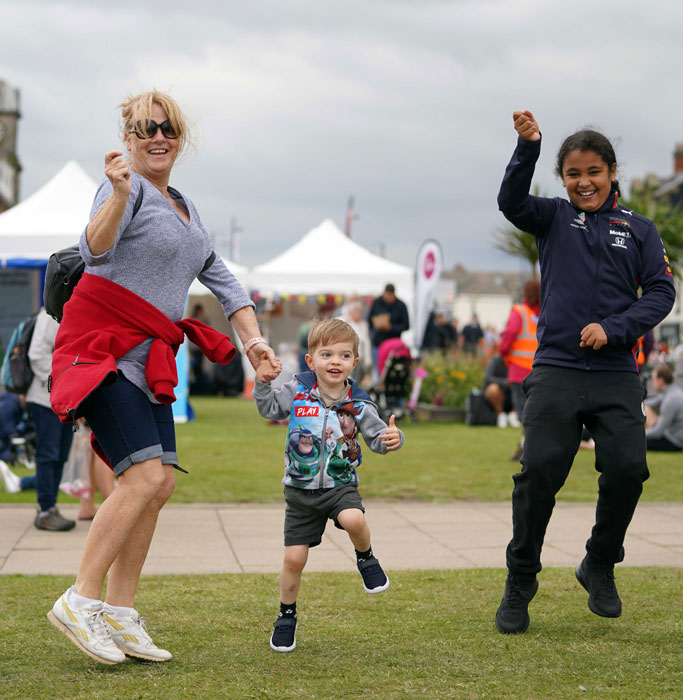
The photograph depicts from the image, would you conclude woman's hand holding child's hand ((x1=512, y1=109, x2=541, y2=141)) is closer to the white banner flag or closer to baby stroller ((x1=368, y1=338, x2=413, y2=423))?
baby stroller ((x1=368, y1=338, x2=413, y2=423))

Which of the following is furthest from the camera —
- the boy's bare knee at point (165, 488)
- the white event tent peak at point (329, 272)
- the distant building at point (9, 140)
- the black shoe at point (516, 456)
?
the distant building at point (9, 140)

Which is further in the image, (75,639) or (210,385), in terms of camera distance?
(210,385)

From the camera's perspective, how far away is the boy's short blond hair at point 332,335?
3984mm

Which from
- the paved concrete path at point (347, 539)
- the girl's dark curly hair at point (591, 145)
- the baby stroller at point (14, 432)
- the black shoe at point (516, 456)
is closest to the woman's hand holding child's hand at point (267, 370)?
the girl's dark curly hair at point (591, 145)

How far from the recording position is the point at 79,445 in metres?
8.06

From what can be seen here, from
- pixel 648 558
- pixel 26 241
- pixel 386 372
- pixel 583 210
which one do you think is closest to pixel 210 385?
pixel 386 372

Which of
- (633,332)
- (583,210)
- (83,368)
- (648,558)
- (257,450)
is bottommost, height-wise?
(257,450)

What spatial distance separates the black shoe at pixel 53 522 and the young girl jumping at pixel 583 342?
3688 mm

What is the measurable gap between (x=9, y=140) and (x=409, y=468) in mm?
66798

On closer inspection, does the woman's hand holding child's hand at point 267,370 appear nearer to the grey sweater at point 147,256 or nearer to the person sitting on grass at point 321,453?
the person sitting on grass at point 321,453

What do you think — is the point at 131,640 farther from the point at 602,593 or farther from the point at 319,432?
the point at 602,593

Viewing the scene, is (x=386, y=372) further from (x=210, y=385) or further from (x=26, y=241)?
(x=210, y=385)

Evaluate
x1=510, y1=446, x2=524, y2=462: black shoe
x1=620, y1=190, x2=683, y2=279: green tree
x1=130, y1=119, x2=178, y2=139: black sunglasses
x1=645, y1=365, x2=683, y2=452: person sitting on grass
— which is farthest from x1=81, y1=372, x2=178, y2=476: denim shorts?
x1=620, y1=190, x2=683, y2=279: green tree

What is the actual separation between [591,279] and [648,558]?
2.58 metres
